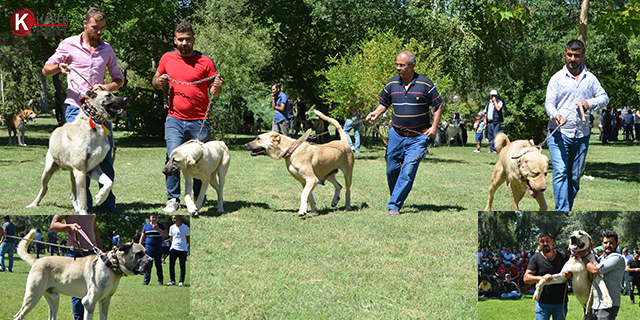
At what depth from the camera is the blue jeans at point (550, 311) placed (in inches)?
151

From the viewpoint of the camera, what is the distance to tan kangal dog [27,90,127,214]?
604 centimetres

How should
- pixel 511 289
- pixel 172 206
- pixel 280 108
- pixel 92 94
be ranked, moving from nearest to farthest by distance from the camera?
pixel 511 289
pixel 92 94
pixel 172 206
pixel 280 108

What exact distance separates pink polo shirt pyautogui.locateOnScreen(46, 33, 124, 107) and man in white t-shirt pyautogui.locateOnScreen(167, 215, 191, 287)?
3520 mm

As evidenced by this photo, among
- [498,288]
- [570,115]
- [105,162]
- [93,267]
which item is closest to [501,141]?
[570,115]

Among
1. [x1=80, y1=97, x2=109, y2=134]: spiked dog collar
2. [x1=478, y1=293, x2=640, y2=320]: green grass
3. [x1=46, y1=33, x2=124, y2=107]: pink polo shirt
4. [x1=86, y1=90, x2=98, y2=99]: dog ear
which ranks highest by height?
[x1=46, y1=33, x2=124, y2=107]: pink polo shirt

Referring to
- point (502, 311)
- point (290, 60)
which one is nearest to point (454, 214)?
point (502, 311)

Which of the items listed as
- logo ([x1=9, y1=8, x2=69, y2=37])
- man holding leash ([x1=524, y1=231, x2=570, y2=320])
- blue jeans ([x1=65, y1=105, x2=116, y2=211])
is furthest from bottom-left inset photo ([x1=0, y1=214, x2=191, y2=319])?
logo ([x1=9, y1=8, x2=69, y2=37])

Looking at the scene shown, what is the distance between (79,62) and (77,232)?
3884 mm

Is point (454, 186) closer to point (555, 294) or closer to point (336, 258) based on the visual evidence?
point (336, 258)

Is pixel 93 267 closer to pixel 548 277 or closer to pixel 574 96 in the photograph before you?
pixel 548 277

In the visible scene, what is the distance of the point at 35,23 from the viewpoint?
877 inches

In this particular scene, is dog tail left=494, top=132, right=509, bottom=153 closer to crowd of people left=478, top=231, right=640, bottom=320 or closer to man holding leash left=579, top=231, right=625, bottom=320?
crowd of people left=478, top=231, right=640, bottom=320

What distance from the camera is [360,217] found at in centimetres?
830

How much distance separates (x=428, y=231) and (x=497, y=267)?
3.52 meters
